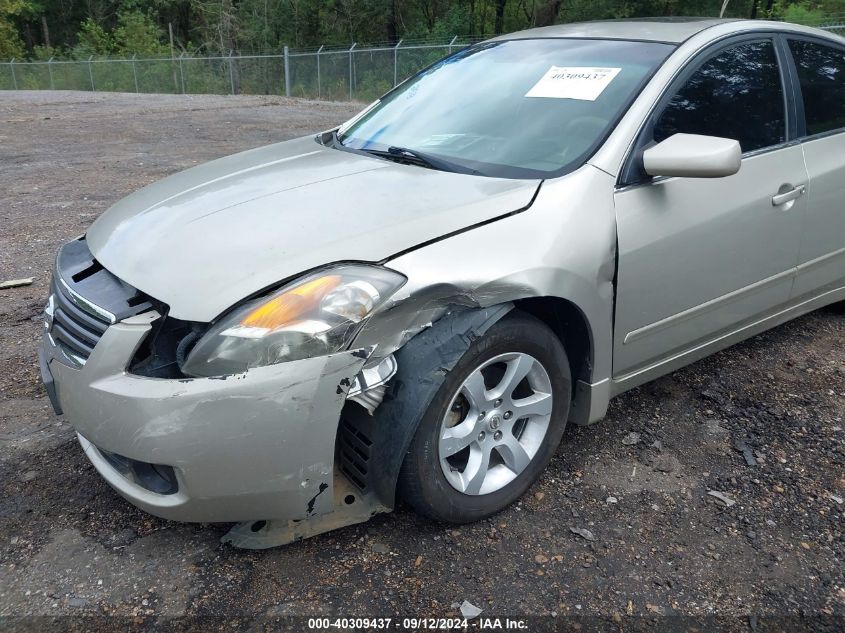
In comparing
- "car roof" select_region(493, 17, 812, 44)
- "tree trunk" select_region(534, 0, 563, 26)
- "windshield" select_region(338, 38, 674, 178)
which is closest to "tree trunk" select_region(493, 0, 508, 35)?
"tree trunk" select_region(534, 0, 563, 26)

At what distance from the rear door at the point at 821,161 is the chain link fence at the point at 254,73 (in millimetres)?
16504

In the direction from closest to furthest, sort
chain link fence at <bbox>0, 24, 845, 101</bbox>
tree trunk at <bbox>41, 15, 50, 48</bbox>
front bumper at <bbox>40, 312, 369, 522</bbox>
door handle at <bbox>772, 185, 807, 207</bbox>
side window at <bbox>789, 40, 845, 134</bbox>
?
1. front bumper at <bbox>40, 312, 369, 522</bbox>
2. door handle at <bbox>772, 185, 807, 207</bbox>
3. side window at <bbox>789, 40, 845, 134</bbox>
4. chain link fence at <bbox>0, 24, 845, 101</bbox>
5. tree trunk at <bbox>41, 15, 50, 48</bbox>

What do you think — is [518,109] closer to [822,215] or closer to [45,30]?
[822,215]

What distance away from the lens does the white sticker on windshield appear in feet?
9.15

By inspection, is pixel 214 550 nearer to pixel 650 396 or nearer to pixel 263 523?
pixel 263 523

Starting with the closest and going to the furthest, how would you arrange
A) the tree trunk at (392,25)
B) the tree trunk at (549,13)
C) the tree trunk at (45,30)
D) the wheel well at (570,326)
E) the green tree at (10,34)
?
1. the wheel well at (570,326)
2. the tree trunk at (549,13)
3. the green tree at (10,34)
4. the tree trunk at (392,25)
5. the tree trunk at (45,30)

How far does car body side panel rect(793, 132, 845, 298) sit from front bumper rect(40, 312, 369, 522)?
2354mm

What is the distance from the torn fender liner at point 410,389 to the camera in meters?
2.05

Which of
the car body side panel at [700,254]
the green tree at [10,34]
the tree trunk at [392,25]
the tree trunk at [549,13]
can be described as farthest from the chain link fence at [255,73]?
the car body side panel at [700,254]

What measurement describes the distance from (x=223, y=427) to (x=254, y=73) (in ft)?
88.2

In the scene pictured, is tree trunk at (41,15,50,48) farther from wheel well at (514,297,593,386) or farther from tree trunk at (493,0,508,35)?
wheel well at (514,297,593,386)

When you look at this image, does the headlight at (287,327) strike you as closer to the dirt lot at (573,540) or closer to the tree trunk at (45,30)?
the dirt lot at (573,540)

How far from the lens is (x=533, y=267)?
87.5 inches

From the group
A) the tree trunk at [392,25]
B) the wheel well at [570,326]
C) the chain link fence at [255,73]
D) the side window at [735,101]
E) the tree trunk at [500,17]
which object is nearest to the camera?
the wheel well at [570,326]
